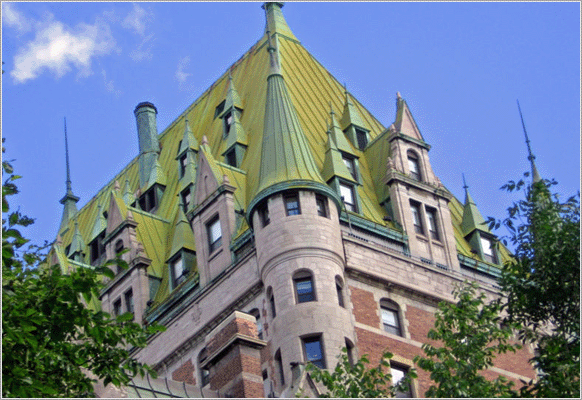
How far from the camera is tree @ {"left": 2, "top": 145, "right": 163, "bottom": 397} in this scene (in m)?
33.5

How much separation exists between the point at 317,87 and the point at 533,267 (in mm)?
33889

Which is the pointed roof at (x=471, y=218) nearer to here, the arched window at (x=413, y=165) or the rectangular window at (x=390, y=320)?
the arched window at (x=413, y=165)

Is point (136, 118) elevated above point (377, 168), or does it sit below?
above

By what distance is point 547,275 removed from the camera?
40.6m

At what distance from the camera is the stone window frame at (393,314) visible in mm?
61219

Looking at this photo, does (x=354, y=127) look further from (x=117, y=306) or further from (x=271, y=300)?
(x=271, y=300)

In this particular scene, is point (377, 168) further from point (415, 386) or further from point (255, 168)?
point (415, 386)

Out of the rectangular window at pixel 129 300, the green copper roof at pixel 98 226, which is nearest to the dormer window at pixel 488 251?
the rectangular window at pixel 129 300

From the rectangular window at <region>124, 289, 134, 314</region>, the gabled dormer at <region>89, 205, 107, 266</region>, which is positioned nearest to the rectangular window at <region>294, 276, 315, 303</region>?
the rectangular window at <region>124, 289, 134, 314</region>

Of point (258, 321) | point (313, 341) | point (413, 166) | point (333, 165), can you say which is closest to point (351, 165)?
point (413, 166)

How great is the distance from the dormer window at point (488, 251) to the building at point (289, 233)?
90 mm

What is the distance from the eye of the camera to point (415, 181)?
6750 centimetres

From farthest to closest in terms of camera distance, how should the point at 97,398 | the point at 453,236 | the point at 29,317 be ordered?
the point at 453,236
the point at 97,398
the point at 29,317

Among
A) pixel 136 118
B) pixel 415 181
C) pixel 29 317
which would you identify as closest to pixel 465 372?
pixel 29 317
